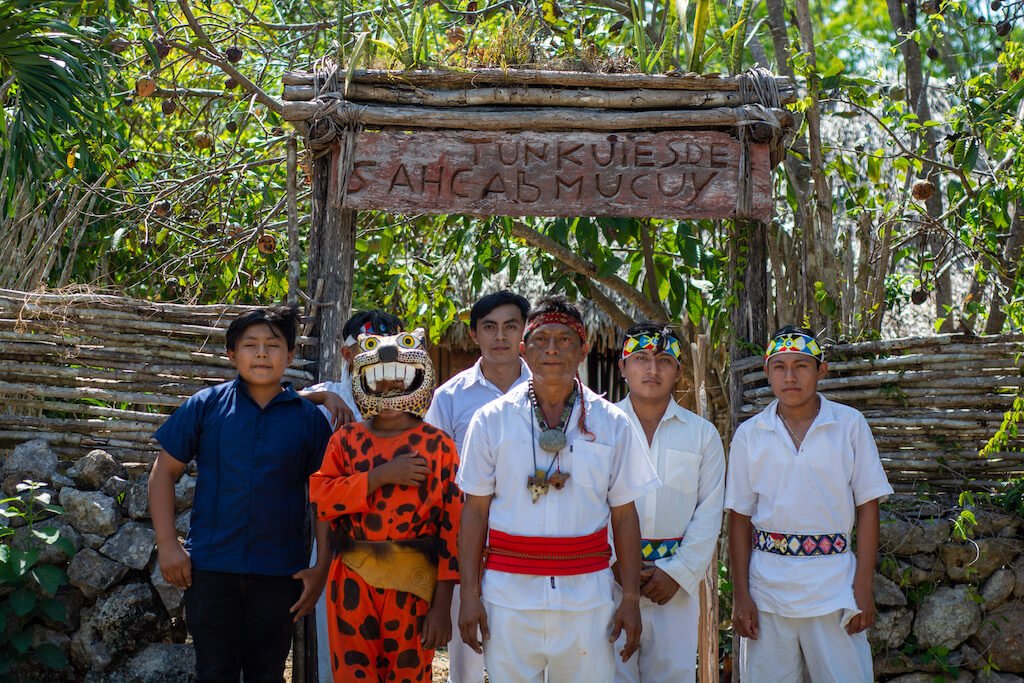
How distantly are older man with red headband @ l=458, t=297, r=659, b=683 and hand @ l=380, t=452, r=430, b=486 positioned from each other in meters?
0.14

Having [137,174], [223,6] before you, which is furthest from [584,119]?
[223,6]

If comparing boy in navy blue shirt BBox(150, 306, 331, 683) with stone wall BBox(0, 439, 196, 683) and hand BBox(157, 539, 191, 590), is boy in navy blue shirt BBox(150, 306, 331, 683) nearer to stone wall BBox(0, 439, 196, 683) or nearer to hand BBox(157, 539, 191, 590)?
hand BBox(157, 539, 191, 590)

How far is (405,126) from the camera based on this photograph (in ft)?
14.9

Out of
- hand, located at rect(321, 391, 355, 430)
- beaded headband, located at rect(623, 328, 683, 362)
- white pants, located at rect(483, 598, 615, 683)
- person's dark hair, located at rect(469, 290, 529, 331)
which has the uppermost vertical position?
person's dark hair, located at rect(469, 290, 529, 331)

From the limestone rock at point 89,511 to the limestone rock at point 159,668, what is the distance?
57 centimetres

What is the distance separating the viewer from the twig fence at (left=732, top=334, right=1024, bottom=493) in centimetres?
468

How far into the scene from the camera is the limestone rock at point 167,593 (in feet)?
14.9

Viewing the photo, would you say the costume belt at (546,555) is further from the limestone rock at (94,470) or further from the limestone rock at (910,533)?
the limestone rock at (94,470)

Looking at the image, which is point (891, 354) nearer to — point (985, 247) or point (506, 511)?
point (985, 247)

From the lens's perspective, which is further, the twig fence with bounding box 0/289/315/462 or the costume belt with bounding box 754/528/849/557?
the twig fence with bounding box 0/289/315/462

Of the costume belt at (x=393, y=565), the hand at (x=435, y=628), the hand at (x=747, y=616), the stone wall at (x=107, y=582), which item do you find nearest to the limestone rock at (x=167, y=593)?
the stone wall at (x=107, y=582)

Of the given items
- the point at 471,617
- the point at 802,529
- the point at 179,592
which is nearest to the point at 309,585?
the point at 471,617

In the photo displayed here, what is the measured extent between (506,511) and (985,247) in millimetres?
3279

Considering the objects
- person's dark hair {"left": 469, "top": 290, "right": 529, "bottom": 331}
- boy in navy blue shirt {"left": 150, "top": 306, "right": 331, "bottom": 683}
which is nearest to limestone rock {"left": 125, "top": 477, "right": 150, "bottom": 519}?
boy in navy blue shirt {"left": 150, "top": 306, "right": 331, "bottom": 683}
